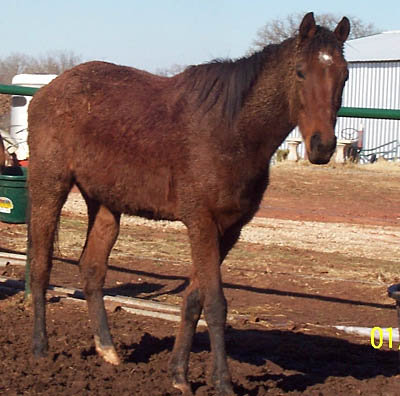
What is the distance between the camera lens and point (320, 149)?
4.31 meters

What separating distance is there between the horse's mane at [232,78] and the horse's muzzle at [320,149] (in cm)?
64

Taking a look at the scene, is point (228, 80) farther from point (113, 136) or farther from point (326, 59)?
point (113, 136)

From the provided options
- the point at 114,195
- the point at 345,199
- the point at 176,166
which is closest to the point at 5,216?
the point at 114,195

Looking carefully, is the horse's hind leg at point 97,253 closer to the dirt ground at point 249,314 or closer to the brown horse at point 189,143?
the brown horse at point 189,143

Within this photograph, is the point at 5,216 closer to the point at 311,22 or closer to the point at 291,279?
the point at 291,279

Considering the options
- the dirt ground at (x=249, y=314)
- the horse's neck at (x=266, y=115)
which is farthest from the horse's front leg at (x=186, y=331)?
the horse's neck at (x=266, y=115)

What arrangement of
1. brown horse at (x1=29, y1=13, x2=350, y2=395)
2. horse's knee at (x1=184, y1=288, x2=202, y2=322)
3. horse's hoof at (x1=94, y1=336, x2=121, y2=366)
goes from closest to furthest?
brown horse at (x1=29, y1=13, x2=350, y2=395), horse's knee at (x1=184, y1=288, x2=202, y2=322), horse's hoof at (x1=94, y1=336, x2=121, y2=366)

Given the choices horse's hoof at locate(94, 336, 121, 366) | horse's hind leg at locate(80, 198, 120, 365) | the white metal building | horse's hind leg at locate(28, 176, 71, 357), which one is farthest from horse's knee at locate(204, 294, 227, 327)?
the white metal building

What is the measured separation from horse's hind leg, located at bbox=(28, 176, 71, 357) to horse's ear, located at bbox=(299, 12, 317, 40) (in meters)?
2.16

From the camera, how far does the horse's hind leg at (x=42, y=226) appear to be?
5.79 metres

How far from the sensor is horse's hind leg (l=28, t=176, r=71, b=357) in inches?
228

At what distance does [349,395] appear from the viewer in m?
4.93

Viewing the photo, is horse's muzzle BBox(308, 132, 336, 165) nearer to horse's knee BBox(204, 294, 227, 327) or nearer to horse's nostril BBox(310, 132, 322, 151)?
horse's nostril BBox(310, 132, 322, 151)

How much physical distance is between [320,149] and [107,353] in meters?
2.35
